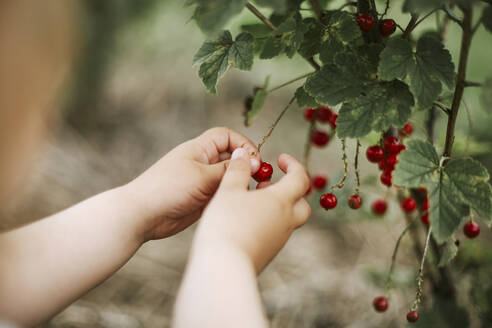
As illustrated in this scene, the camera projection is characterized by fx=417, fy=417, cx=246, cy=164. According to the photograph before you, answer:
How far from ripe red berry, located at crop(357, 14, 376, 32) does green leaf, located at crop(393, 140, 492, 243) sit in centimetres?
23

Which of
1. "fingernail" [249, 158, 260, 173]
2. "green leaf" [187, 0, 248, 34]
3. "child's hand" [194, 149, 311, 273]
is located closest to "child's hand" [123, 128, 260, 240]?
"fingernail" [249, 158, 260, 173]

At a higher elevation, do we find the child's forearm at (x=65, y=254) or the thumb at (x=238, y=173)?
the thumb at (x=238, y=173)

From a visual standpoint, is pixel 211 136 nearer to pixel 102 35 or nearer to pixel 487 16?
pixel 487 16

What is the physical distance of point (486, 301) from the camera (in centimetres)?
124

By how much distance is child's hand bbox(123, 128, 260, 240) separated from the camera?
36.3 inches

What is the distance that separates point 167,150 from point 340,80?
6.74 ft

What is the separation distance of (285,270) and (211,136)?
121cm

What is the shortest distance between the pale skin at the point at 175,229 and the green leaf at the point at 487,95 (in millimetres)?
358

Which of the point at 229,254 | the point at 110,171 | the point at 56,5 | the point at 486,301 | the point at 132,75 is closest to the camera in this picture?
the point at 56,5

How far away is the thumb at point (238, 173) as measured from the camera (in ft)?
2.49

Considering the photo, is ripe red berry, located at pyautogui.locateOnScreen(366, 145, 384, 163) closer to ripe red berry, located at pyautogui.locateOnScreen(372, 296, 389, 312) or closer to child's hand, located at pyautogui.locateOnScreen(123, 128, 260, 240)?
child's hand, located at pyautogui.locateOnScreen(123, 128, 260, 240)

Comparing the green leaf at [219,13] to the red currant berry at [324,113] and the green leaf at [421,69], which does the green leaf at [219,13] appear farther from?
the red currant berry at [324,113]

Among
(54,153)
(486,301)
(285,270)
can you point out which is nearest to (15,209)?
(54,153)

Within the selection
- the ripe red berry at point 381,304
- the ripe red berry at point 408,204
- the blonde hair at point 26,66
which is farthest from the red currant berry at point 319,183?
the blonde hair at point 26,66
